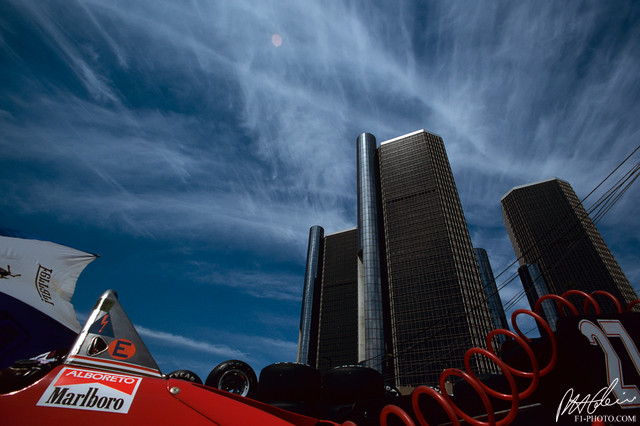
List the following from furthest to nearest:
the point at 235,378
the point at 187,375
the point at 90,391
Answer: the point at 235,378
the point at 187,375
the point at 90,391

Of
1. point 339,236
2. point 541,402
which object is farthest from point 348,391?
point 339,236

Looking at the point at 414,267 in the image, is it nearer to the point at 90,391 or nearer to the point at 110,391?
the point at 110,391

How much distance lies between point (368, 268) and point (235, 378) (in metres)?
93.5

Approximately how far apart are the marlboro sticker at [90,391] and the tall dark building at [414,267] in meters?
87.0

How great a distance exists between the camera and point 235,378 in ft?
21.3

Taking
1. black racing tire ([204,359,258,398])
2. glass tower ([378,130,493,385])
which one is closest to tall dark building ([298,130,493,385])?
glass tower ([378,130,493,385])

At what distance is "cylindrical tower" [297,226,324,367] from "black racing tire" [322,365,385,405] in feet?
472

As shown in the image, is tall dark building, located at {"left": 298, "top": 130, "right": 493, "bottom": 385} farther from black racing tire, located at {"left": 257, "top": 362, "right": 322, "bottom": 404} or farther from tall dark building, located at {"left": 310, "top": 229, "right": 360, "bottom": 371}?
black racing tire, located at {"left": 257, "top": 362, "right": 322, "bottom": 404}

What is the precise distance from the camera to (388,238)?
108562 millimetres

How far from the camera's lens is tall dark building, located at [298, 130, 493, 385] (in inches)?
3344

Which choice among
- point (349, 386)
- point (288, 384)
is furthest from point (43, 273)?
point (349, 386)

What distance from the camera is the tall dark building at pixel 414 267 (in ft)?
279

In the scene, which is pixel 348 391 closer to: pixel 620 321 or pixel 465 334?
pixel 620 321

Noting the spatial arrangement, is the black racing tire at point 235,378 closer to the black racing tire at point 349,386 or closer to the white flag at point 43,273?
the black racing tire at point 349,386
